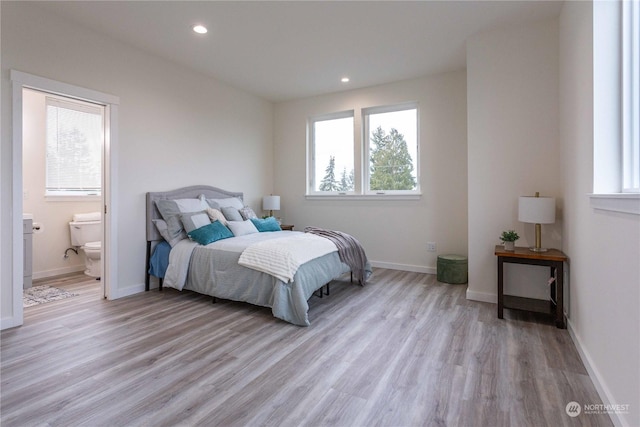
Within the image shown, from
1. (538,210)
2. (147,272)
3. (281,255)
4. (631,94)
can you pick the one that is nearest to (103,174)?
(147,272)

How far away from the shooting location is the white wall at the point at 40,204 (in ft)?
13.6

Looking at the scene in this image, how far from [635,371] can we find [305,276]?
2113mm

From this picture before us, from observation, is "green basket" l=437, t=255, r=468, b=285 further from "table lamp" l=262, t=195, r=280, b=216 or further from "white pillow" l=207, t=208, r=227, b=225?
"white pillow" l=207, t=208, r=227, b=225

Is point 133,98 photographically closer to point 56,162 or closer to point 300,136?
point 56,162

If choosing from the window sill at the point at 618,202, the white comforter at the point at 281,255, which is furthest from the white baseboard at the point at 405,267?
the window sill at the point at 618,202

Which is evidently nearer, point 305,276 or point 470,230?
point 305,276

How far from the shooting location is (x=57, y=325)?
8.83ft

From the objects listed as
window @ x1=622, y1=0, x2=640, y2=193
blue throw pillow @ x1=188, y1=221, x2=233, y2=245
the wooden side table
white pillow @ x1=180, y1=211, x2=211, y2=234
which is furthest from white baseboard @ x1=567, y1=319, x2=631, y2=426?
white pillow @ x1=180, y1=211, x2=211, y2=234

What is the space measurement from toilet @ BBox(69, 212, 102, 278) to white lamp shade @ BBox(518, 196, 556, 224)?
199 inches

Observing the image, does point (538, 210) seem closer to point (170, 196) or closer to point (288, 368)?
point (288, 368)

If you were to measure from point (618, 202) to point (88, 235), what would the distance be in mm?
5624

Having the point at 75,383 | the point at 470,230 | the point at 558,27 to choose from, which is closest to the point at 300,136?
the point at 470,230

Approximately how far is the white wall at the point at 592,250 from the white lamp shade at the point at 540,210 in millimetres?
116

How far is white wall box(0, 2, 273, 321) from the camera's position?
105 inches
